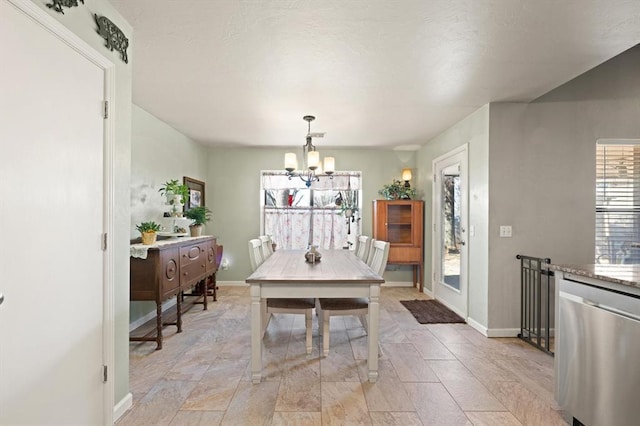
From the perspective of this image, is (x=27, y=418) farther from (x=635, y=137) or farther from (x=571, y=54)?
(x=635, y=137)

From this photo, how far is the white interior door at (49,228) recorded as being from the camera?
128cm

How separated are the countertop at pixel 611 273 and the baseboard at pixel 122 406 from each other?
106 inches

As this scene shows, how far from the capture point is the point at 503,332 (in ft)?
11.1

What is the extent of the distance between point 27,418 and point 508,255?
12.3 ft

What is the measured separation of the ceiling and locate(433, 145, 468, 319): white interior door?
0.77 meters

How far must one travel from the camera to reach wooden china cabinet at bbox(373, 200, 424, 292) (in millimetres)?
5430

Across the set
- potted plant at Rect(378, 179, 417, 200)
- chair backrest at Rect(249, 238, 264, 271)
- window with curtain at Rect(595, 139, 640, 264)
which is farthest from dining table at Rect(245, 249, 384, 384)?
potted plant at Rect(378, 179, 417, 200)

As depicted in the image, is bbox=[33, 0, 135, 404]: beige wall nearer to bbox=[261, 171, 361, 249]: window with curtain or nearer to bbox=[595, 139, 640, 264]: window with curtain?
bbox=[261, 171, 361, 249]: window with curtain

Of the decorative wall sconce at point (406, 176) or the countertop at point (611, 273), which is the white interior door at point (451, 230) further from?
the countertop at point (611, 273)

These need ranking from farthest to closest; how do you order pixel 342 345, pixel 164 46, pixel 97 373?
pixel 342 345, pixel 164 46, pixel 97 373

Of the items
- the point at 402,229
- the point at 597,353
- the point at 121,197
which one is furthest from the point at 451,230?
the point at 121,197

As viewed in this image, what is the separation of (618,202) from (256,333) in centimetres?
390

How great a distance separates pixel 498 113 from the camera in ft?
11.2

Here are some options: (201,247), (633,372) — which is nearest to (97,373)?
(201,247)
